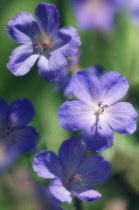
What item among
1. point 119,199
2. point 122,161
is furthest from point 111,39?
point 119,199

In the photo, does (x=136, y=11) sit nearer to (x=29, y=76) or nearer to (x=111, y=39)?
(x=111, y=39)

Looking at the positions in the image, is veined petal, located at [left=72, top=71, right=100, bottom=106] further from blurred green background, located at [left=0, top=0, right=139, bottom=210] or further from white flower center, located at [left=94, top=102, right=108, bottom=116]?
blurred green background, located at [left=0, top=0, right=139, bottom=210]

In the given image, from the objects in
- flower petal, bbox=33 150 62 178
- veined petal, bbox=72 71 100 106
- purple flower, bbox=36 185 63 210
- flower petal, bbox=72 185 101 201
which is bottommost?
flower petal, bbox=72 185 101 201

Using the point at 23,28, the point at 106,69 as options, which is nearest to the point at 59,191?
the point at 23,28

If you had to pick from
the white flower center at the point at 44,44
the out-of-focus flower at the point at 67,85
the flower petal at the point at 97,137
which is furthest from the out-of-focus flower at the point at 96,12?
the flower petal at the point at 97,137

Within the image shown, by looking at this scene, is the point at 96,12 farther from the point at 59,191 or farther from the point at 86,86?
the point at 59,191

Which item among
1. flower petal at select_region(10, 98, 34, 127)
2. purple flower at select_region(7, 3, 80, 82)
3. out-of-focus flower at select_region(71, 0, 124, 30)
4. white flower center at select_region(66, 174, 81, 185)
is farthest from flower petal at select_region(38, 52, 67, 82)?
out-of-focus flower at select_region(71, 0, 124, 30)

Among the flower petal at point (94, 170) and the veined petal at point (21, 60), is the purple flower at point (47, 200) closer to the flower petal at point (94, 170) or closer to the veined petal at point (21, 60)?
the flower petal at point (94, 170)

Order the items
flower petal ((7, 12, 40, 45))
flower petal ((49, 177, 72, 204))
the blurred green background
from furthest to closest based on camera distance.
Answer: the blurred green background → flower petal ((7, 12, 40, 45)) → flower petal ((49, 177, 72, 204))
